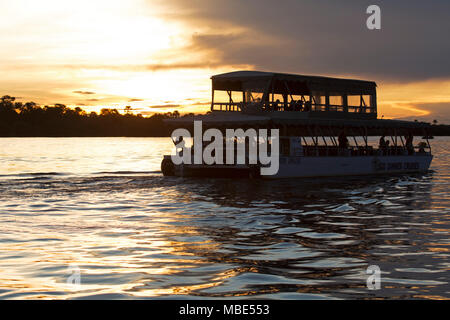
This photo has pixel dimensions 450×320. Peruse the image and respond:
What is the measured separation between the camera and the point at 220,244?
47.7 feet

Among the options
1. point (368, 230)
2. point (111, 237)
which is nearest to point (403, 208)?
point (368, 230)

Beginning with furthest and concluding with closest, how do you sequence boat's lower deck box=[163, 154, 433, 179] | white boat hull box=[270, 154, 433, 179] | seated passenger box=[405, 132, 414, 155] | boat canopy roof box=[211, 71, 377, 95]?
seated passenger box=[405, 132, 414, 155]
boat canopy roof box=[211, 71, 377, 95]
white boat hull box=[270, 154, 433, 179]
boat's lower deck box=[163, 154, 433, 179]

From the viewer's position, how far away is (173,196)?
27.3 meters

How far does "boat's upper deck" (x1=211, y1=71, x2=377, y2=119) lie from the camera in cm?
4022

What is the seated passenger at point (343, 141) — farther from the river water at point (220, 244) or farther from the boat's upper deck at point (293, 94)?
the river water at point (220, 244)

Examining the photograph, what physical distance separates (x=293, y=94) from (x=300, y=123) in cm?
555

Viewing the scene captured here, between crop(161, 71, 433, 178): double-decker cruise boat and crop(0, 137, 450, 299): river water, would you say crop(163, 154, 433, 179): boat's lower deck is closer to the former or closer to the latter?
crop(161, 71, 433, 178): double-decker cruise boat

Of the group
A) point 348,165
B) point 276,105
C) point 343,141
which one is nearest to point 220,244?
point 276,105

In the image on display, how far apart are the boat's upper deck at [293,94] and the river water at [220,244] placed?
1264 centimetres

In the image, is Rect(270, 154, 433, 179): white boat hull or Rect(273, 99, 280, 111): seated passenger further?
Rect(273, 99, 280, 111): seated passenger

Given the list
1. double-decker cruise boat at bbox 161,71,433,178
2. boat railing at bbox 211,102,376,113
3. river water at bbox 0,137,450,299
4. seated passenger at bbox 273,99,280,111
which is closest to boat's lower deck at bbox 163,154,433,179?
double-decker cruise boat at bbox 161,71,433,178

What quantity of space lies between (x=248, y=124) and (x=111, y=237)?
74.4ft

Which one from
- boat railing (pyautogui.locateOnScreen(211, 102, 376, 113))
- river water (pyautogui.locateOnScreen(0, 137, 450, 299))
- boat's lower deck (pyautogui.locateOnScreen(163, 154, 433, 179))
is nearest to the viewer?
river water (pyautogui.locateOnScreen(0, 137, 450, 299))
